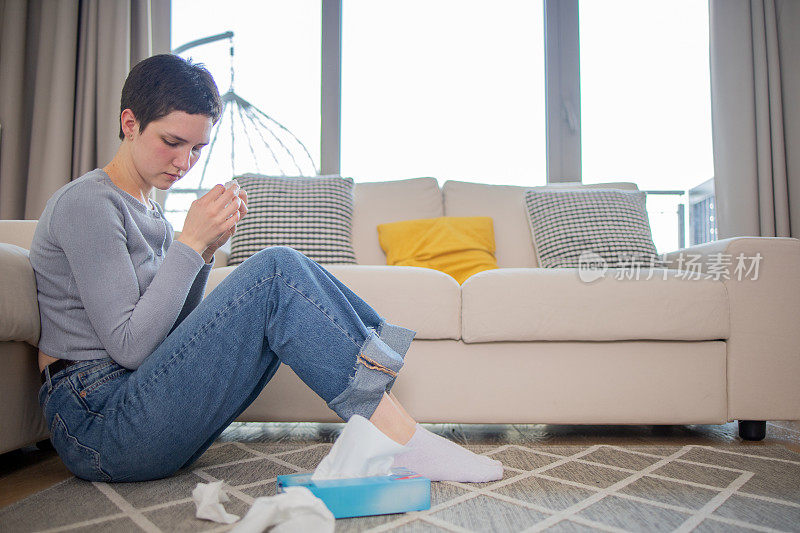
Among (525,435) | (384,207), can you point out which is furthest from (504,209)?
(525,435)

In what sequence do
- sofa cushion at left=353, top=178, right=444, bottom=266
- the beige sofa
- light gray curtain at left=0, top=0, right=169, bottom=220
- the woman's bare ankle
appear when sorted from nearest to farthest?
the woman's bare ankle, the beige sofa, sofa cushion at left=353, top=178, right=444, bottom=266, light gray curtain at left=0, top=0, right=169, bottom=220

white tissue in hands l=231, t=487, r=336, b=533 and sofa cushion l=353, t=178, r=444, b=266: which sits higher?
sofa cushion l=353, t=178, r=444, b=266

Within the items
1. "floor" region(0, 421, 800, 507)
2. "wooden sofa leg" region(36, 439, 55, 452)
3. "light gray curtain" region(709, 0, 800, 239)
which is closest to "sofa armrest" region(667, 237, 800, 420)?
"floor" region(0, 421, 800, 507)

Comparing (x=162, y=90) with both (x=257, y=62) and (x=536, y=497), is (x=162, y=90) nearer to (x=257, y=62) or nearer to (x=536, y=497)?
(x=536, y=497)

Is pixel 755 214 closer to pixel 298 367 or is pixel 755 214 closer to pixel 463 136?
pixel 463 136

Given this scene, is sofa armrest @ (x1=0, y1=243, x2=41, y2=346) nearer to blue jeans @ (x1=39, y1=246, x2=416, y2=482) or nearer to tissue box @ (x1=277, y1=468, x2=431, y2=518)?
blue jeans @ (x1=39, y1=246, x2=416, y2=482)

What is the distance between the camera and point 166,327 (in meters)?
1.05

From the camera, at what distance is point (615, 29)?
346 centimetres

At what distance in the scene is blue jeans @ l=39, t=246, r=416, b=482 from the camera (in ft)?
3.36

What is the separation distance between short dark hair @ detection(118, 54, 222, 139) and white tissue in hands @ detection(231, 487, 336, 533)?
2.40 ft

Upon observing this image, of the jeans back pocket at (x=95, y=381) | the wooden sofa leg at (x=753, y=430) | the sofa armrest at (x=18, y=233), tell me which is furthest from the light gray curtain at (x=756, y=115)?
the sofa armrest at (x=18, y=233)

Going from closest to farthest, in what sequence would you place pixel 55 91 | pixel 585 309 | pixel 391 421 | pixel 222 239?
pixel 391 421
pixel 222 239
pixel 585 309
pixel 55 91

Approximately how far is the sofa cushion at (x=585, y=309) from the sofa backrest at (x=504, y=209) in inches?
26.1

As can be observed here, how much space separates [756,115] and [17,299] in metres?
3.29
